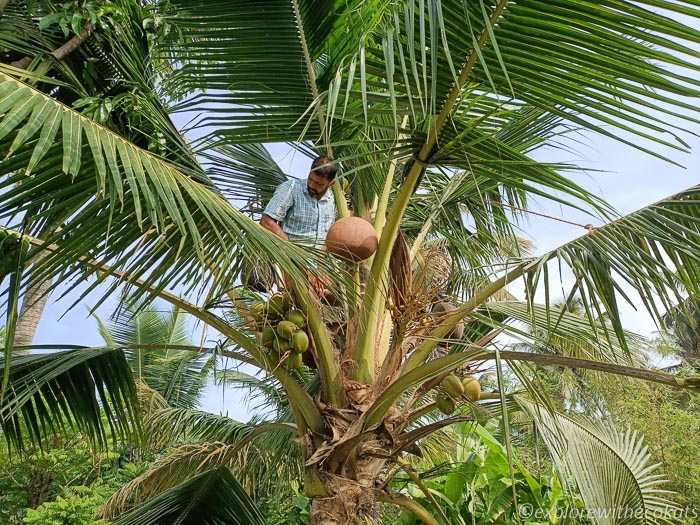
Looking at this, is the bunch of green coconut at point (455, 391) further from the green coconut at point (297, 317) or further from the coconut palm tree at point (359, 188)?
the green coconut at point (297, 317)

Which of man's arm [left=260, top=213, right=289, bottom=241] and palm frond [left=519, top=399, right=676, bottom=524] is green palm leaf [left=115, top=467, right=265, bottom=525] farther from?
palm frond [left=519, top=399, right=676, bottom=524]

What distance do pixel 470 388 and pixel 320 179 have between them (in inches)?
44.7

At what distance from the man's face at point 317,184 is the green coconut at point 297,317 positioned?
27.7 inches

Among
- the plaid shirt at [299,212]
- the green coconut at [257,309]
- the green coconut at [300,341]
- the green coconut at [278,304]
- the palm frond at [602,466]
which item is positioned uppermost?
the plaid shirt at [299,212]

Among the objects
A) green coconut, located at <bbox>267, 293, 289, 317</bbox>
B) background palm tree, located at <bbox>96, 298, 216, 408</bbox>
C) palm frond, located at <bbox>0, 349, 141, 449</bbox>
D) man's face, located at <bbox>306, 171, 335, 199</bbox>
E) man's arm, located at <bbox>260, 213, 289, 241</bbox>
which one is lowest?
background palm tree, located at <bbox>96, 298, 216, 408</bbox>

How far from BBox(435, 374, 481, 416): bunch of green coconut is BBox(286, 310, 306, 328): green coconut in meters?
0.66

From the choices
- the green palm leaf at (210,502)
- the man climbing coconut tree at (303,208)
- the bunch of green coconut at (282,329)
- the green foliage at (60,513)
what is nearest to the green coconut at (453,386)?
the bunch of green coconut at (282,329)

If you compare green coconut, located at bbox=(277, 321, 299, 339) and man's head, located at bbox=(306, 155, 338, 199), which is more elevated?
man's head, located at bbox=(306, 155, 338, 199)

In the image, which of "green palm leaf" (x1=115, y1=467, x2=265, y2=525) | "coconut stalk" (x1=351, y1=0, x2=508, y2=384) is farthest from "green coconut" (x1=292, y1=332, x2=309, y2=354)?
"green palm leaf" (x1=115, y1=467, x2=265, y2=525)

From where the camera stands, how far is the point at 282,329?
2438 millimetres

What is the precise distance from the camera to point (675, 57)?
68.6 inches

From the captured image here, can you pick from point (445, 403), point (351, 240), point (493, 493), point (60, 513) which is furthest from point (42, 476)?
point (351, 240)

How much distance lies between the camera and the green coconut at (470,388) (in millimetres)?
2670

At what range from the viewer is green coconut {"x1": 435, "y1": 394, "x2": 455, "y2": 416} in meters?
2.68
